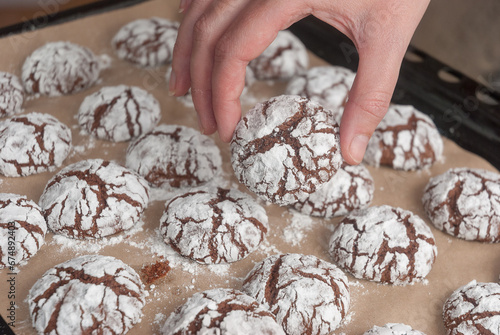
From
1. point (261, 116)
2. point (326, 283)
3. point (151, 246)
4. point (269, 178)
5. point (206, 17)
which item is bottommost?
point (151, 246)

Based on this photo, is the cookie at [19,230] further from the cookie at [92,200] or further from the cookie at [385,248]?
the cookie at [385,248]

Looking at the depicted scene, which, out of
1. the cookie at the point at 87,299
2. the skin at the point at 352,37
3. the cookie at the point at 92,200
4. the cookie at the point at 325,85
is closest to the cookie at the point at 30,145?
the cookie at the point at 92,200

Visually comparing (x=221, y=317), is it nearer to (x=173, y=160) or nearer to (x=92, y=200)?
(x=92, y=200)

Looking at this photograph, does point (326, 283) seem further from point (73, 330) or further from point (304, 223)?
point (73, 330)

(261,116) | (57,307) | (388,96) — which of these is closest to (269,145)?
(261,116)

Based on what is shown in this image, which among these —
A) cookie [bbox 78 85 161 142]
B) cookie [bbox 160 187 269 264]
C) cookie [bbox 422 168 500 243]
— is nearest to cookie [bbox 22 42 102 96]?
cookie [bbox 78 85 161 142]

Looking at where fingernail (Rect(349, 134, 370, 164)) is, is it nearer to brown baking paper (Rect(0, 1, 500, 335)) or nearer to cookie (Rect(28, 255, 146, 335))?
brown baking paper (Rect(0, 1, 500, 335))

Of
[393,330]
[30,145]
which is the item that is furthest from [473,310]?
[30,145]
